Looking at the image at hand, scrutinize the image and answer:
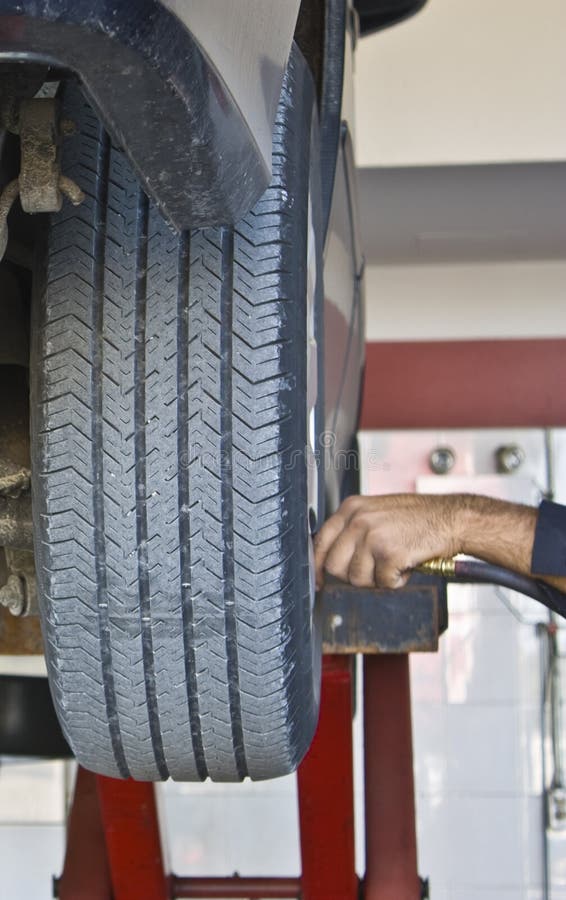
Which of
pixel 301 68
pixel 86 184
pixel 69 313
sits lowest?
pixel 69 313

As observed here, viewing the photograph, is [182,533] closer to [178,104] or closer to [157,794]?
[178,104]

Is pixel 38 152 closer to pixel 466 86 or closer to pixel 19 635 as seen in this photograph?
pixel 19 635

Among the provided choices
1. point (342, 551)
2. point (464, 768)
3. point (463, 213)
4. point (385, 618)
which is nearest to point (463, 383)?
point (463, 213)

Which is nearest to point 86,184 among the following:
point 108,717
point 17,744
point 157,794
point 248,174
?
point 248,174

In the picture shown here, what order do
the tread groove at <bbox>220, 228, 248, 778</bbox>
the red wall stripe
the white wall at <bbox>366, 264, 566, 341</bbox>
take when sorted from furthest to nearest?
the white wall at <bbox>366, 264, 566, 341</bbox> < the red wall stripe < the tread groove at <bbox>220, 228, 248, 778</bbox>

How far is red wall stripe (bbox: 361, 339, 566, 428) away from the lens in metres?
4.75

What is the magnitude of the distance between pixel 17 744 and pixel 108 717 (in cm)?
122

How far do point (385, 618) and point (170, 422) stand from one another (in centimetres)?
81

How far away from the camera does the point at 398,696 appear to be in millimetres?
2121

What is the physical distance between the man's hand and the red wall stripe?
3340mm

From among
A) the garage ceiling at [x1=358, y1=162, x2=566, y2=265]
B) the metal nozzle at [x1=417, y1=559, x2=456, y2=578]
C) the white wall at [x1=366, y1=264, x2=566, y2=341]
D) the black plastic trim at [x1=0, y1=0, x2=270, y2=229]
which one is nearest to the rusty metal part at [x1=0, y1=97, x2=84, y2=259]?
the black plastic trim at [x1=0, y1=0, x2=270, y2=229]

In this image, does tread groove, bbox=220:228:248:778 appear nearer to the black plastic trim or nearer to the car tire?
the car tire

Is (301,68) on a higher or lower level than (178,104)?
higher

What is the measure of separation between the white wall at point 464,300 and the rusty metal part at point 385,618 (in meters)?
3.27
